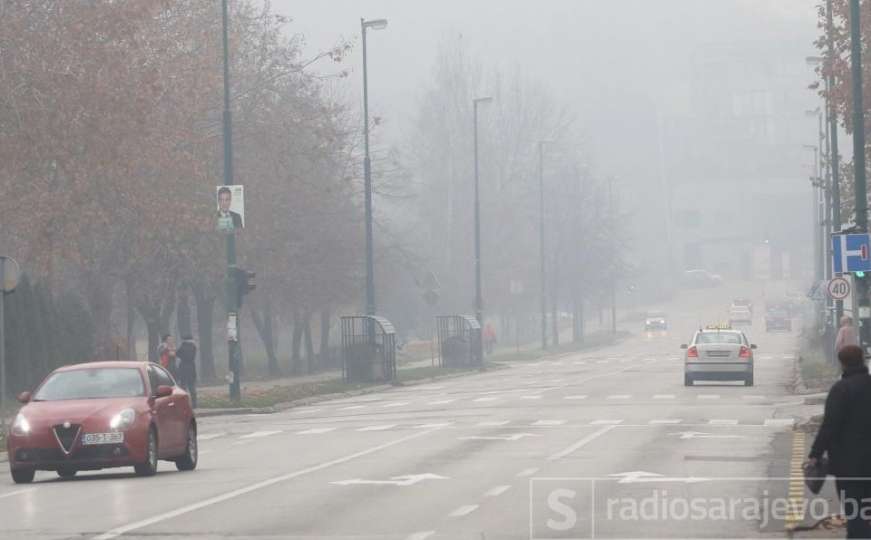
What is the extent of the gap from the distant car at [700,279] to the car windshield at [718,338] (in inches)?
4938

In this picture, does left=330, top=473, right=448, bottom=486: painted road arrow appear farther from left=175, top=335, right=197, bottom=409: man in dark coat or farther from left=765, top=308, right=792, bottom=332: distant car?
left=765, top=308, right=792, bottom=332: distant car

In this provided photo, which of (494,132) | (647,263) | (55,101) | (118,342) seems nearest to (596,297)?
(494,132)

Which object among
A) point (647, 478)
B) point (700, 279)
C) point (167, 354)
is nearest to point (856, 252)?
point (647, 478)

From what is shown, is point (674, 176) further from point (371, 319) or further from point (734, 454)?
point (734, 454)

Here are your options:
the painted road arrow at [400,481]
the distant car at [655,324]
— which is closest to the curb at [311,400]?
the painted road arrow at [400,481]

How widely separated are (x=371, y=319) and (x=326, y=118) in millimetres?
7586

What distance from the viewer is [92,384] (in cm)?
2381

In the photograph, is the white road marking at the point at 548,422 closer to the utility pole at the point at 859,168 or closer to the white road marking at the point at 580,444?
the white road marking at the point at 580,444

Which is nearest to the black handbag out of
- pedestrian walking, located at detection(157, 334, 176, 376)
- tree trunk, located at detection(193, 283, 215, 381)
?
pedestrian walking, located at detection(157, 334, 176, 376)

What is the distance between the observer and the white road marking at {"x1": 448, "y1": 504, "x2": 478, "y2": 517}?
17.4 metres

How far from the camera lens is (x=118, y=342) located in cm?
5275

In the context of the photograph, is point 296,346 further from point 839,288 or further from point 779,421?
point 779,421

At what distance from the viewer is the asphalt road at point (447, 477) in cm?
1653

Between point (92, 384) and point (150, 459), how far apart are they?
1.43 metres
